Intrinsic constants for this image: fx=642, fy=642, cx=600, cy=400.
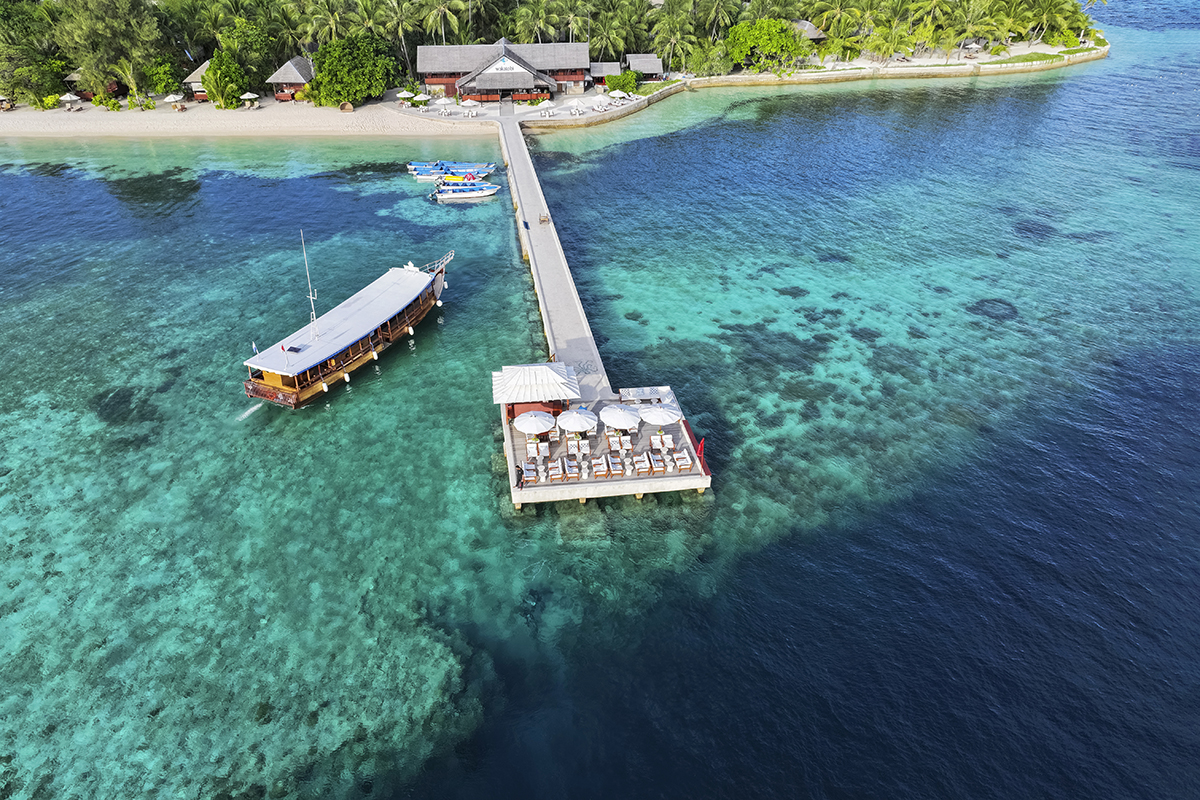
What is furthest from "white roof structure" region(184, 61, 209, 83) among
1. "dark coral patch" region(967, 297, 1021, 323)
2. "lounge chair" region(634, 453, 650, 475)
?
"dark coral patch" region(967, 297, 1021, 323)

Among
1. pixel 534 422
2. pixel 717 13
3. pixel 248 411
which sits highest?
pixel 717 13

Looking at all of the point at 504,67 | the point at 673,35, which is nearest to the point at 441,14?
the point at 504,67

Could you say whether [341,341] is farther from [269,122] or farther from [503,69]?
[503,69]

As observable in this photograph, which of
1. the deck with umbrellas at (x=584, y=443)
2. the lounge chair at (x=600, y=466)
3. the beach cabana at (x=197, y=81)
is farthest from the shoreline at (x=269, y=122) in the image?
the lounge chair at (x=600, y=466)

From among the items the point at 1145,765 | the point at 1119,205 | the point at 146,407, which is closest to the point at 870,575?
the point at 1145,765

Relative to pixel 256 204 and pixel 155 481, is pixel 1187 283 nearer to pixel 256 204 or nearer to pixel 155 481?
pixel 155 481

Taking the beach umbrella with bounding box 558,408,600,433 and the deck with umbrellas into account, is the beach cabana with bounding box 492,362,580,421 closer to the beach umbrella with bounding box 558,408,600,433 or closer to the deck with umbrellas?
the deck with umbrellas
